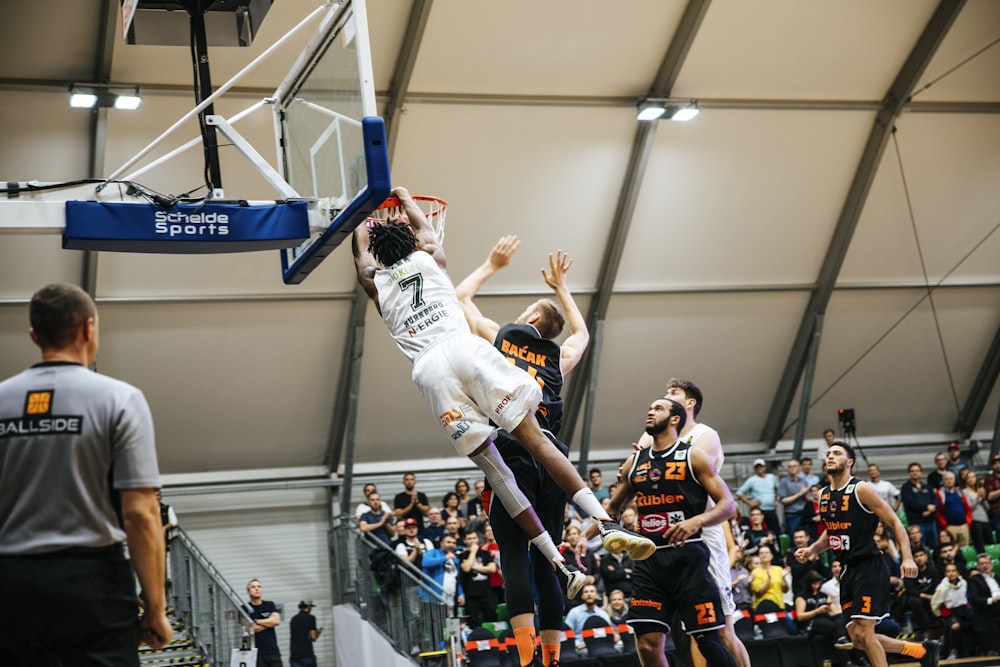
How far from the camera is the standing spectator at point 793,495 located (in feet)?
64.3

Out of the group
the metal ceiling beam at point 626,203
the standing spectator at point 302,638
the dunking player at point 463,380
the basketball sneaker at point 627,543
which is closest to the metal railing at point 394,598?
the standing spectator at point 302,638

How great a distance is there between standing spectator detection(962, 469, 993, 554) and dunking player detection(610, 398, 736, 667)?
43.2 ft

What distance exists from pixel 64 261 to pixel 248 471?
491 centimetres

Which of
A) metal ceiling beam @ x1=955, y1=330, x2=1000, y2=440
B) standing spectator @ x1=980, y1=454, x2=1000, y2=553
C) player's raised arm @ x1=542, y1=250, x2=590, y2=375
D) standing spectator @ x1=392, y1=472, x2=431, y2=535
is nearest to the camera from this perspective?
player's raised arm @ x1=542, y1=250, x2=590, y2=375

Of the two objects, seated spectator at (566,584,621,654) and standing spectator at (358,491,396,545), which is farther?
standing spectator at (358,491,396,545)

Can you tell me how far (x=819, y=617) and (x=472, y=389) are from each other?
10938 millimetres

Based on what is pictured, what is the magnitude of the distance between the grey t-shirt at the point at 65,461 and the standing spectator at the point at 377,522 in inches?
527

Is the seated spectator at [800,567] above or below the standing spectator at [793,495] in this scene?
below

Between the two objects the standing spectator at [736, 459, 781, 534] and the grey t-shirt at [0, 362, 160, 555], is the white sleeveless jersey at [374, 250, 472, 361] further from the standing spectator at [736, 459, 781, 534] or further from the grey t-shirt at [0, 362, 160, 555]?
the standing spectator at [736, 459, 781, 534]

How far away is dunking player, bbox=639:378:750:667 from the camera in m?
7.60

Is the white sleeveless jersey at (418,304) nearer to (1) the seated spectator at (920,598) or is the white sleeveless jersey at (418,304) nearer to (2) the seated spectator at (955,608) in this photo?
(1) the seated spectator at (920,598)

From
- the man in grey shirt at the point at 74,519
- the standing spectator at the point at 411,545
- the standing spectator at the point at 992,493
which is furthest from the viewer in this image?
the standing spectator at the point at 992,493

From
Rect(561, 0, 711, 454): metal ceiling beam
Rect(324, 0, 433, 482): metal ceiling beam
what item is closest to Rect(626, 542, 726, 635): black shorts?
Rect(324, 0, 433, 482): metal ceiling beam

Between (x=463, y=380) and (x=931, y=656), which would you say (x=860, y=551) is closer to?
(x=931, y=656)
